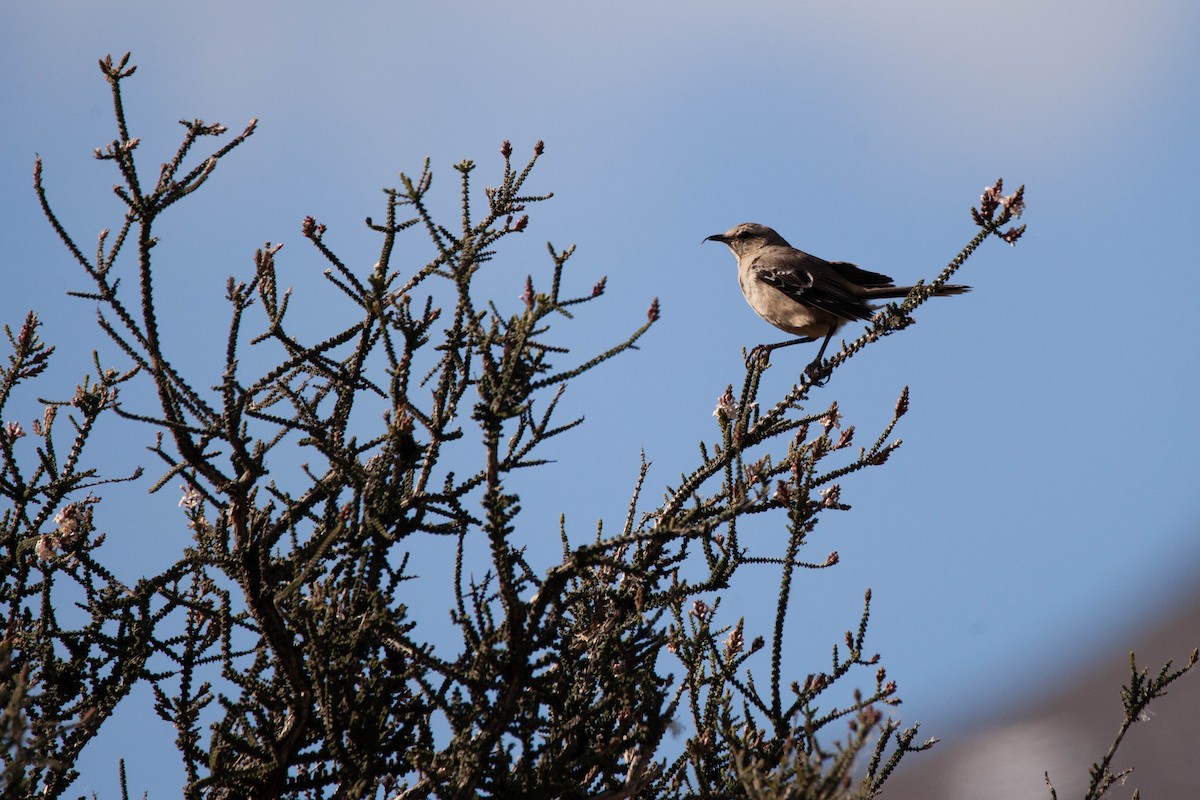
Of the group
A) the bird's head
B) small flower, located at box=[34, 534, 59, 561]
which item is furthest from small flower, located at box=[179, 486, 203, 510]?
the bird's head

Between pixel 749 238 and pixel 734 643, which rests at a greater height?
pixel 749 238

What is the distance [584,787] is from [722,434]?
1545 mm

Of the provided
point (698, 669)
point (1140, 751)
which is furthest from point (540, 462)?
point (1140, 751)

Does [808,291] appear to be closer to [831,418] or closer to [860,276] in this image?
[860,276]

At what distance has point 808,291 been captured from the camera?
25.7ft

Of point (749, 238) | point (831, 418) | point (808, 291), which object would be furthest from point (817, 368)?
point (749, 238)

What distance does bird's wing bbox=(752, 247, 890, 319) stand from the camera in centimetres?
764

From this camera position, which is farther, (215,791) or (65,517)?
(65,517)

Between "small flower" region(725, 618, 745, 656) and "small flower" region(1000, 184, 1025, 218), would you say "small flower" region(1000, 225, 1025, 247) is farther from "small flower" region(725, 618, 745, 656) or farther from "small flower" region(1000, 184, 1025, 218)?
"small flower" region(725, 618, 745, 656)

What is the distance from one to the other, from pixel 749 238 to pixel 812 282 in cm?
170

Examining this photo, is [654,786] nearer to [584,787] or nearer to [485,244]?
[584,787]

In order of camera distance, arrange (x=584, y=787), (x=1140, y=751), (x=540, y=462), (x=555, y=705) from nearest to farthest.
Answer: (x=540, y=462) < (x=555, y=705) < (x=584, y=787) < (x=1140, y=751)

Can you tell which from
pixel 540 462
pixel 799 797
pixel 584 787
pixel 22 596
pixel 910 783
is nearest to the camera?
pixel 799 797

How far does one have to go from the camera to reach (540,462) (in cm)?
360
